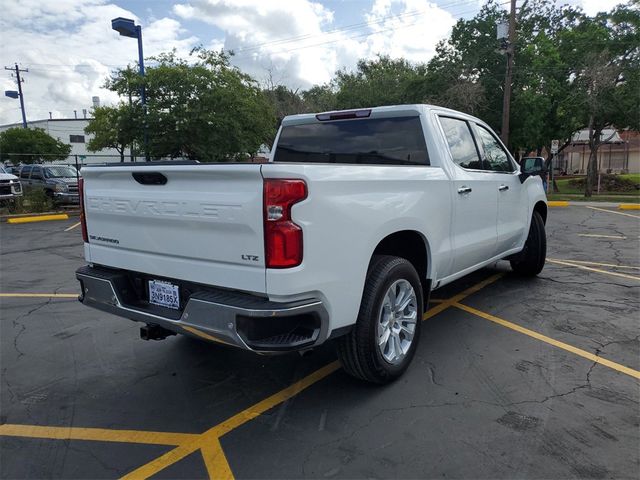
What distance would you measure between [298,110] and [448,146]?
36.8 metres

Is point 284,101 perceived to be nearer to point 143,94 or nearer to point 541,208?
point 143,94

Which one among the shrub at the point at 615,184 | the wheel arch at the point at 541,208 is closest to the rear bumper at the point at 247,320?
the wheel arch at the point at 541,208

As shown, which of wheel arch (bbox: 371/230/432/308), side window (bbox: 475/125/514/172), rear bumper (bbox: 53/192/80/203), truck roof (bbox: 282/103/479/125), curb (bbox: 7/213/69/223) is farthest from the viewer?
rear bumper (bbox: 53/192/80/203)

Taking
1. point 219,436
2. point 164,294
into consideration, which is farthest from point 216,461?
point 164,294

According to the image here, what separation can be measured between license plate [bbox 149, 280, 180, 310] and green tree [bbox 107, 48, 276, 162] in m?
15.5

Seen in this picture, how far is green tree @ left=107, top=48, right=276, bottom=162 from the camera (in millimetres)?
17812

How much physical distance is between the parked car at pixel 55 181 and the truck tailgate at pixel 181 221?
16.8 m

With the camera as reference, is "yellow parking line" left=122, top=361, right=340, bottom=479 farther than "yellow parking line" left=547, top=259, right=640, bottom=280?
No

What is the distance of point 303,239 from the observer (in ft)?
8.66

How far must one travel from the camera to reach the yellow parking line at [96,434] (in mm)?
2938

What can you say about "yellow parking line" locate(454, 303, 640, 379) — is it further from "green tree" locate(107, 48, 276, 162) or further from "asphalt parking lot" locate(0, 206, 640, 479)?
"green tree" locate(107, 48, 276, 162)

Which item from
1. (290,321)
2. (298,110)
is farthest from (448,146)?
(298,110)

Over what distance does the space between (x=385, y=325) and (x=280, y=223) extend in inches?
50.6

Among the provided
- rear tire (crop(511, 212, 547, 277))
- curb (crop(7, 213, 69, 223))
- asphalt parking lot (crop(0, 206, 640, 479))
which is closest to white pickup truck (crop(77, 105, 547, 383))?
asphalt parking lot (crop(0, 206, 640, 479))
